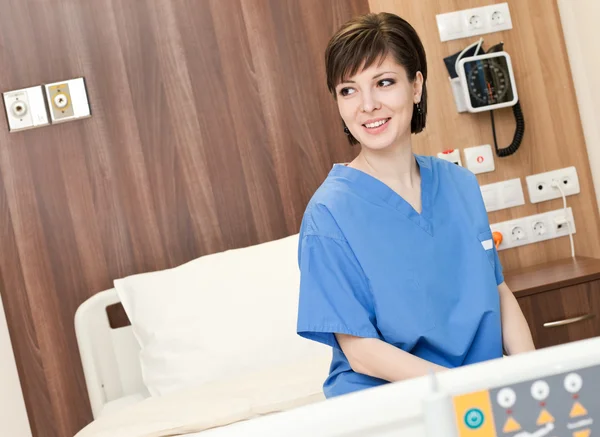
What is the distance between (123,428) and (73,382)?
81 cm

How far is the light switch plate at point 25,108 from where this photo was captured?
2.52 m

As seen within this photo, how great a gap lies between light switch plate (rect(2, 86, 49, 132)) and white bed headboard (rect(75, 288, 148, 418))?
0.59m

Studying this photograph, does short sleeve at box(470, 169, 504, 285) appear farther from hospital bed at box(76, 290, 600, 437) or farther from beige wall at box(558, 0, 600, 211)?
beige wall at box(558, 0, 600, 211)

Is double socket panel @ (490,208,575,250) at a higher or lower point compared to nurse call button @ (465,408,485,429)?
lower

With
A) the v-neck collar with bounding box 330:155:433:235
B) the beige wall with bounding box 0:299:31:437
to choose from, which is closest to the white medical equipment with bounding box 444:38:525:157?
the v-neck collar with bounding box 330:155:433:235

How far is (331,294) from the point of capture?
1.40 m

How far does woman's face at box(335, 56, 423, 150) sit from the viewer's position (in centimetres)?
148

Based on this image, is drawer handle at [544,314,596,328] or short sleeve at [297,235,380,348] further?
drawer handle at [544,314,596,328]

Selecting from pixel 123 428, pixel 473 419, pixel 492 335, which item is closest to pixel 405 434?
pixel 473 419

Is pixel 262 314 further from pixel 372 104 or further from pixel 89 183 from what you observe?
pixel 372 104

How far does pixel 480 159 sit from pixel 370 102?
4.34 feet

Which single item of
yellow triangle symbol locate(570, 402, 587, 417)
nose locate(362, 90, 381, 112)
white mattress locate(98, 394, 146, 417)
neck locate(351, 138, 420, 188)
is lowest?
white mattress locate(98, 394, 146, 417)

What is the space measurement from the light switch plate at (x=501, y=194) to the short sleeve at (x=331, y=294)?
1.39m

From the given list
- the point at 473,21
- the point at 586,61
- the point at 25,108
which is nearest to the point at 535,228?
the point at 586,61
